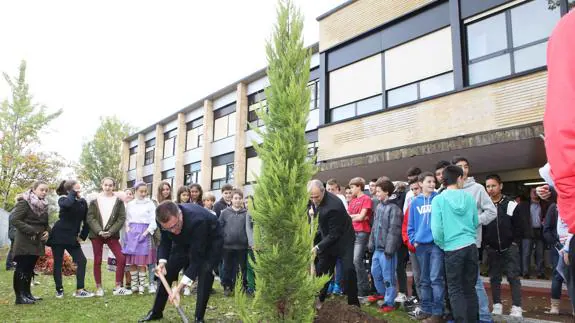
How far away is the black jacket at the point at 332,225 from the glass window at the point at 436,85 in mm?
7761

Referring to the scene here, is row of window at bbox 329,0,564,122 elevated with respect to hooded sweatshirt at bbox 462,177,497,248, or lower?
elevated

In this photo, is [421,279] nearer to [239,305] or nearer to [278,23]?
[239,305]

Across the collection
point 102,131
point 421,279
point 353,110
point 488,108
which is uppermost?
point 102,131

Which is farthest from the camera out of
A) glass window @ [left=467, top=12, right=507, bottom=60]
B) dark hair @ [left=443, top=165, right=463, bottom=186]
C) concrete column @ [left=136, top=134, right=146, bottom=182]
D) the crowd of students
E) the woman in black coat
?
concrete column @ [left=136, top=134, right=146, bottom=182]

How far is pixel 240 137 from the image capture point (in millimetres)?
26641

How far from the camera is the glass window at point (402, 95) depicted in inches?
534

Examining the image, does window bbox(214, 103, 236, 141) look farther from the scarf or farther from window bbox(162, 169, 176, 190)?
the scarf

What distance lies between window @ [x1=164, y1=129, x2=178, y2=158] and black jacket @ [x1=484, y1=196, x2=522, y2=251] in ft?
105

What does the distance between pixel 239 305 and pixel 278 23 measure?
104 inches

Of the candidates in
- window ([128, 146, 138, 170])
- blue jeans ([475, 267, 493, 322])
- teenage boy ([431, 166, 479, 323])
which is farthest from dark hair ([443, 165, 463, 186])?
window ([128, 146, 138, 170])

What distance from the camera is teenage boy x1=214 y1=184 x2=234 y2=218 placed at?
912 cm

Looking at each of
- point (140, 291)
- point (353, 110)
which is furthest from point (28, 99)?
point (140, 291)

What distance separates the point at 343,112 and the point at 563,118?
14.5 metres

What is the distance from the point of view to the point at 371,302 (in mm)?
7188
